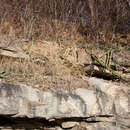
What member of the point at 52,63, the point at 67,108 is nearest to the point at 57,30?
the point at 52,63

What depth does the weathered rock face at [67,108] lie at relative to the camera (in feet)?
9.60

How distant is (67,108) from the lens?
3.14 metres

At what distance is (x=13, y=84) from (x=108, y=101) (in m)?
1.56

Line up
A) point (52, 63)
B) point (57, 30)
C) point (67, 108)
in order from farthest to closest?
point (57, 30) → point (52, 63) → point (67, 108)

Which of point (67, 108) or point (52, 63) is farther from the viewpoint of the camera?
point (52, 63)

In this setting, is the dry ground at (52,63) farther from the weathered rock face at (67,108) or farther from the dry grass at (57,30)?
the weathered rock face at (67,108)

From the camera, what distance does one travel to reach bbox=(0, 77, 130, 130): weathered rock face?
9.60 ft

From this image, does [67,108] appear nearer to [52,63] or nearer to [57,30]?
[52,63]

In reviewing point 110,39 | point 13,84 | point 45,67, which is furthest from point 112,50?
point 13,84

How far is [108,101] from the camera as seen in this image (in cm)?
346

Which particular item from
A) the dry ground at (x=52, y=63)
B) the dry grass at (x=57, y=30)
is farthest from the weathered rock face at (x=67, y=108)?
the dry grass at (x=57, y=30)

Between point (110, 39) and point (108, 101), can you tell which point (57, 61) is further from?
point (110, 39)

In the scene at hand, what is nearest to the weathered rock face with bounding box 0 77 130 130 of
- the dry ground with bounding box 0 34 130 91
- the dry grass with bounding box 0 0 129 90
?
the dry ground with bounding box 0 34 130 91

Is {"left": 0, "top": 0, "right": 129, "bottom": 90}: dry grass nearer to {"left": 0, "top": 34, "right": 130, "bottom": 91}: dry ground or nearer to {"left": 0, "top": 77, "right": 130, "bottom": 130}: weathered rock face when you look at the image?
{"left": 0, "top": 34, "right": 130, "bottom": 91}: dry ground
